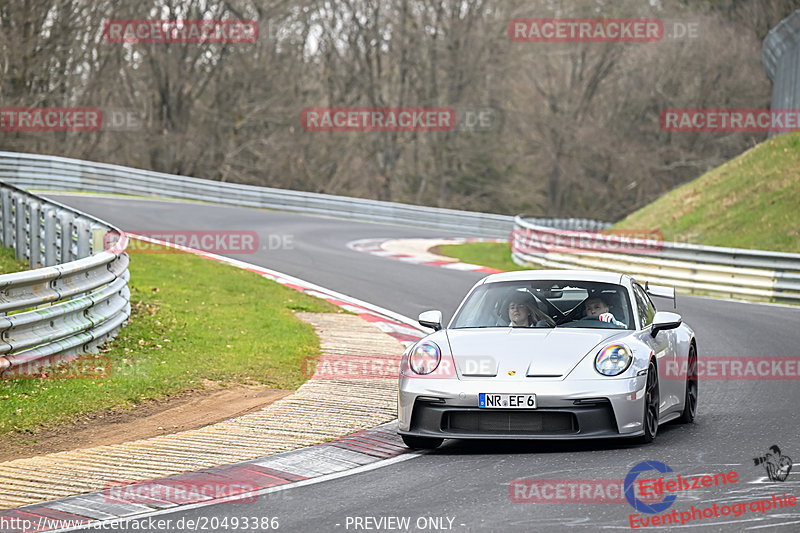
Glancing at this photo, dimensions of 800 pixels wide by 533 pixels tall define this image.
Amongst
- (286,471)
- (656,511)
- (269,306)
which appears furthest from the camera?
(269,306)

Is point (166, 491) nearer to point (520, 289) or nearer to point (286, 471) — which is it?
point (286, 471)

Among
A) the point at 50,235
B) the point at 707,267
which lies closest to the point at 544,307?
the point at 50,235

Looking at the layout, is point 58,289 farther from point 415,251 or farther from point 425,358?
point 415,251

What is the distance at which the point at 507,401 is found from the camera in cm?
726

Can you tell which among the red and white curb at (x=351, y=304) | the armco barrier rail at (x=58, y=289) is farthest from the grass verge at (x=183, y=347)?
the red and white curb at (x=351, y=304)

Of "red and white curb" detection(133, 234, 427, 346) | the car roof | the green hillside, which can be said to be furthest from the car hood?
the green hillside

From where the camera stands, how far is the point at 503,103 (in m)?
57.6

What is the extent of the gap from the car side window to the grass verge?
11.4 ft

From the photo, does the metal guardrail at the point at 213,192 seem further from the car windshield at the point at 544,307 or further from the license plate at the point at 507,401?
the license plate at the point at 507,401

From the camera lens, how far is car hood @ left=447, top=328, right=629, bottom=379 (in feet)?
24.5

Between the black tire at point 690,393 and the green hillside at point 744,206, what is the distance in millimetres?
14415

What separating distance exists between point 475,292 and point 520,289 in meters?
0.37

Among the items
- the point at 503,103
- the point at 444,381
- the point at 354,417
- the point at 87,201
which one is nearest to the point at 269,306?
the point at 354,417

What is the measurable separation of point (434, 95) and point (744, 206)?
1240 inches
